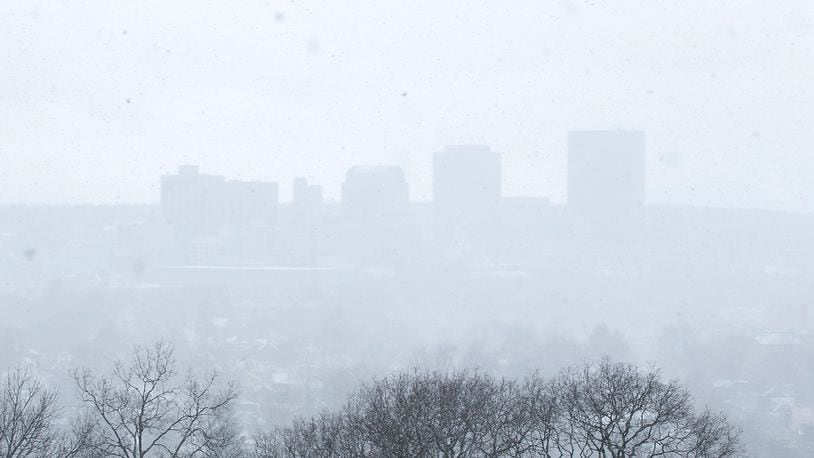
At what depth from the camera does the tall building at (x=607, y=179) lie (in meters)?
109

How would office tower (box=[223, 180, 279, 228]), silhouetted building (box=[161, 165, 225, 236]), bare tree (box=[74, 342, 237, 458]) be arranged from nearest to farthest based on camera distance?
1. bare tree (box=[74, 342, 237, 458])
2. silhouetted building (box=[161, 165, 225, 236])
3. office tower (box=[223, 180, 279, 228])

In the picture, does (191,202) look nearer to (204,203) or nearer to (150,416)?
(204,203)

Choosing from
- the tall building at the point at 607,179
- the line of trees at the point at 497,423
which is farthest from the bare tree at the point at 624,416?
the tall building at the point at 607,179

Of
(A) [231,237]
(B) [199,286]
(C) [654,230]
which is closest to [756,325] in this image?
(B) [199,286]

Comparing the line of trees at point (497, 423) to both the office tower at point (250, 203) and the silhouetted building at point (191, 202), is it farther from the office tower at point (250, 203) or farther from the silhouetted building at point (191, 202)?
the office tower at point (250, 203)

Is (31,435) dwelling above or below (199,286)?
below

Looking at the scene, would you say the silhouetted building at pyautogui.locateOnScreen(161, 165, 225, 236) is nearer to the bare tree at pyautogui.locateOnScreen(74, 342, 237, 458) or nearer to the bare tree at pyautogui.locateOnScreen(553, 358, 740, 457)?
the bare tree at pyautogui.locateOnScreen(74, 342, 237, 458)

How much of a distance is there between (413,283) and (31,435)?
72708mm

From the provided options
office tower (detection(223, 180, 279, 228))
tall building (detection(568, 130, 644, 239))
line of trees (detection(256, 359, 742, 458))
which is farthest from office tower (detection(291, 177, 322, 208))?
line of trees (detection(256, 359, 742, 458))

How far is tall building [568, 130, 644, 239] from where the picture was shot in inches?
4299

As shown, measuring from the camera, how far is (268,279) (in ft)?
263

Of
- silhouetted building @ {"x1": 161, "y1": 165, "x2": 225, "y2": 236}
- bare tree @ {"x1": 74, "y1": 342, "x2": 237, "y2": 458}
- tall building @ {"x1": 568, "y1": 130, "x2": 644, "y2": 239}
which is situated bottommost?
bare tree @ {"x1": 74, "y1": 342, "x2": 237, "y2": 458}

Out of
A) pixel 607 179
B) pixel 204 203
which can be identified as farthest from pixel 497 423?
pixel 607 179

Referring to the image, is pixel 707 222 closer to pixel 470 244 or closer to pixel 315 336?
pixel 470 244
